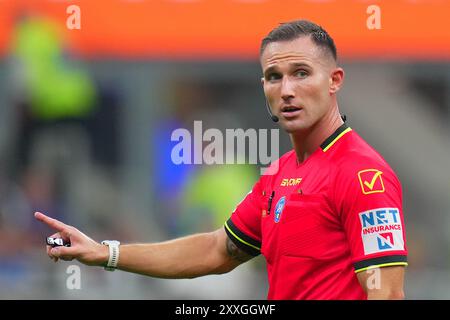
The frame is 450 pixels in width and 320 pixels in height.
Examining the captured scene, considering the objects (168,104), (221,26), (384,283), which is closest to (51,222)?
(384,283)

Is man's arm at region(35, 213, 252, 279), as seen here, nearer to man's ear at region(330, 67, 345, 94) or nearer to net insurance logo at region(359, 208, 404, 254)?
man's ear at region(330, 67, 345, 94)

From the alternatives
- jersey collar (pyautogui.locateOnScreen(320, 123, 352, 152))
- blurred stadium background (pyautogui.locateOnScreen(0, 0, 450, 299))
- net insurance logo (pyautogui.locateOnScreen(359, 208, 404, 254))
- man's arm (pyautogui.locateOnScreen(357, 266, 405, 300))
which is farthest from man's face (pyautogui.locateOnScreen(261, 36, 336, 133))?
blurred stadium background (pyautogui.locateOnScreen(0, 0, 450, 299))

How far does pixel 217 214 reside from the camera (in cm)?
1126

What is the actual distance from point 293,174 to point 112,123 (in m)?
8.33

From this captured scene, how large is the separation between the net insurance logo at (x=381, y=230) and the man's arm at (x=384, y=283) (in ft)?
0.29

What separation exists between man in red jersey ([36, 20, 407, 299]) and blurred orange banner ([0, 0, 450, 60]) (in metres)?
7.58

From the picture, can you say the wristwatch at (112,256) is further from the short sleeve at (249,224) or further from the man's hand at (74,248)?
the short sleeve at (249,224)

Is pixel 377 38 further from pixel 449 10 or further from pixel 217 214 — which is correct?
pixel 217 214

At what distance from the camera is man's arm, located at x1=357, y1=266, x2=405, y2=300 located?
13.6ft

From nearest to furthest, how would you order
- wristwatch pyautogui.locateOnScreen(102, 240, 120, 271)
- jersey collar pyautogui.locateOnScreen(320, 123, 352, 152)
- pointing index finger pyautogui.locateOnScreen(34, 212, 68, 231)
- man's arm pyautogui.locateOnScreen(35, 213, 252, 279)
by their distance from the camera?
jersey collar pyautogui.locateOnScreen(320, 123, 352, 152), pointing index finger pyautogui.locateOnScreen(34, 212, 68, 231), wristwatch pyautogui.locateOnScreen(102, 240, 120, 271), man's arm pyautogui.locateOnScreen(35, 213, 252, 279)

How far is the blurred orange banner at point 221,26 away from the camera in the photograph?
12.6 metres

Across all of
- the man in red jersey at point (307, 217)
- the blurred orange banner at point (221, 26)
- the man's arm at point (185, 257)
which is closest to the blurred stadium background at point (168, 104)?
the blurred orange banner at point (221, 26)

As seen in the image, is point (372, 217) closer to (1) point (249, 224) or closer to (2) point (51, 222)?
(1) point (249, 224)

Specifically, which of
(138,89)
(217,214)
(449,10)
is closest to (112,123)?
(138,89)
